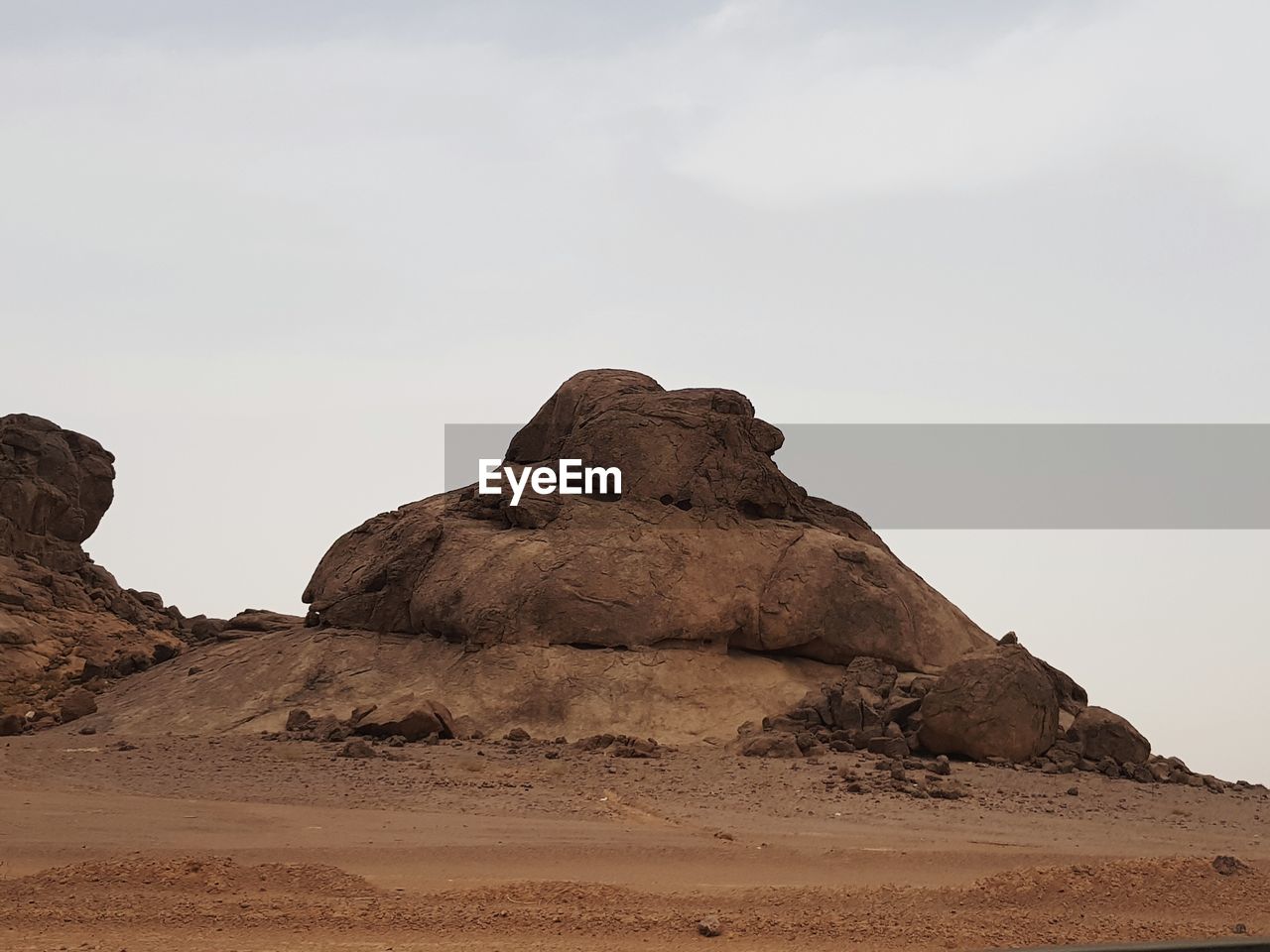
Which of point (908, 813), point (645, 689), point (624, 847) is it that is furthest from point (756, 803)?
point (645, 689)

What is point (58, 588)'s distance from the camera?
25266mm

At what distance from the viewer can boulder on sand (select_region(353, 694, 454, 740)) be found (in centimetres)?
1588

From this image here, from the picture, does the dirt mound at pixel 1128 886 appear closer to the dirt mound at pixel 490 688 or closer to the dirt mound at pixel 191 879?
the dirt mound at pixel 191 879

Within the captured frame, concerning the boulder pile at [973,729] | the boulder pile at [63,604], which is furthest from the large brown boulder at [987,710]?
the boulder pile at [63,604]

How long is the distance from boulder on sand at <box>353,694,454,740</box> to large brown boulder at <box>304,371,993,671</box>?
168cm

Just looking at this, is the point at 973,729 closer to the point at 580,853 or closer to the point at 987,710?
the point at 987,710

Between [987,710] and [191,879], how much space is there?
9.38 metres

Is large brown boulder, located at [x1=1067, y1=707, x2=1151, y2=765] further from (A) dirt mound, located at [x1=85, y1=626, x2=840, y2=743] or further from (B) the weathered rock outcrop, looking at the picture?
(B) the weathered rock outcrop

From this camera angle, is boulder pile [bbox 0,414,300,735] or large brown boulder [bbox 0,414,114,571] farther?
large brown boulder [bbox 0,414,114,571]

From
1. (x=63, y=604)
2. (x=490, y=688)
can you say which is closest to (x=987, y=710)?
(x=490, y=688)

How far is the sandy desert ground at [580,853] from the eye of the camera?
791 centimetres

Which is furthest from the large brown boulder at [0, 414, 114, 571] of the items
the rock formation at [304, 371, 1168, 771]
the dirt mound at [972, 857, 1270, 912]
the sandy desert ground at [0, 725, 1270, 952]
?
the dirt mound at [972, 857, 1270, 912]

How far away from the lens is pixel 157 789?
13227 mm

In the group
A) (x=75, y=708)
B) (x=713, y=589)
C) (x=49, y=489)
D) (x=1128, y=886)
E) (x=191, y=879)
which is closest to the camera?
(x=191, y=879)
